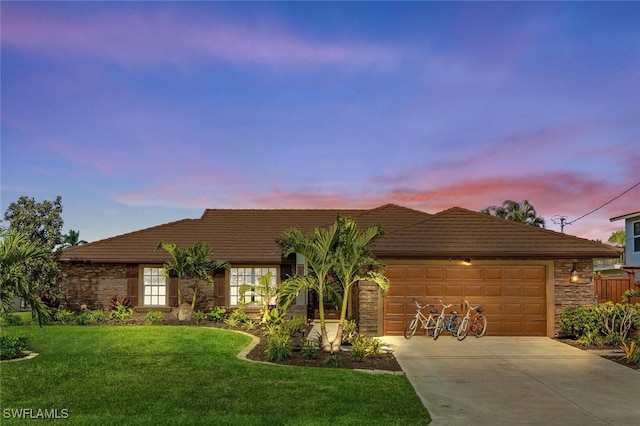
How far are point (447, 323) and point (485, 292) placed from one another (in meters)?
1.62

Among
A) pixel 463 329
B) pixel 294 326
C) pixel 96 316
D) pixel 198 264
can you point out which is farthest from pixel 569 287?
pixel 96 316

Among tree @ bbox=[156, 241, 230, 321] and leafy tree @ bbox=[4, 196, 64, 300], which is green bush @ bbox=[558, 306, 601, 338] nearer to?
tree @ bbox=[156, 241, 230, 321]

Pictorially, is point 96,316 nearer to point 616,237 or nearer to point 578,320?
point 578,320

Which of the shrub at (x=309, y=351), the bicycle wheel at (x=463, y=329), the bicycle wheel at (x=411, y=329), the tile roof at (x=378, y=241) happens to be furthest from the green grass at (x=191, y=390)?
the tile roof at (x=378, y=241)

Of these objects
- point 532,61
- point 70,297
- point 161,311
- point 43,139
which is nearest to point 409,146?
point 532,61

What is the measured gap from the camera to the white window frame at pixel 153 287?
19656 mm

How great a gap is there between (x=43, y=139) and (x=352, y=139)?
1031cm

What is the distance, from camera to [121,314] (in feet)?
58.6

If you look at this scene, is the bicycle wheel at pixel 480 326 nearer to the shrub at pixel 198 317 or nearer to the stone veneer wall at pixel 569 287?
the stone veneer wall at pixel 569 287

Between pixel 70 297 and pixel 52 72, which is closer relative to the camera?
pixel 52 72

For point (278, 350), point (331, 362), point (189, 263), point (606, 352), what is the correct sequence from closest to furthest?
point (331, 362) → point (278, 350) → point (606, 352) → point (189, 263)

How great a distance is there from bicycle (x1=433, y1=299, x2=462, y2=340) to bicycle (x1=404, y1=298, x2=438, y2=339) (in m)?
0.21

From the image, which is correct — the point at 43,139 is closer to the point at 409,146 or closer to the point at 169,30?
the point at 169,30

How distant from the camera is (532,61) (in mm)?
14797
